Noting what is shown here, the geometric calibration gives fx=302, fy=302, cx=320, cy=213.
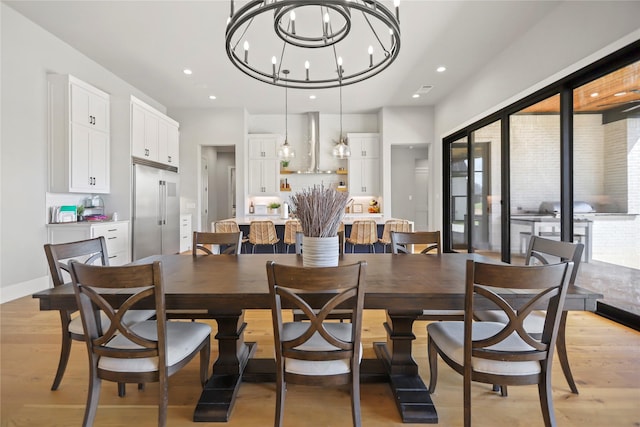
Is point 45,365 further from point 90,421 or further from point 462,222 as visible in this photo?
point 462,222

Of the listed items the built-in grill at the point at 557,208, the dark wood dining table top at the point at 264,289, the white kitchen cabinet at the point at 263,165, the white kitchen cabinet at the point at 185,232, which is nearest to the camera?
the dark wood dining table top at the point at 264,289

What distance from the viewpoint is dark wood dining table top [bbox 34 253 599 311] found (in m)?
1.29

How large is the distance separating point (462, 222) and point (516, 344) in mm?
5005

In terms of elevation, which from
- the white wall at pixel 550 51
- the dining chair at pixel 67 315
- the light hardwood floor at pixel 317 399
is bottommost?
the light hardwood floor at pixel 317 399

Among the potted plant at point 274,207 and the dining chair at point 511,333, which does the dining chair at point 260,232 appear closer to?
the potted plant at point 274,207

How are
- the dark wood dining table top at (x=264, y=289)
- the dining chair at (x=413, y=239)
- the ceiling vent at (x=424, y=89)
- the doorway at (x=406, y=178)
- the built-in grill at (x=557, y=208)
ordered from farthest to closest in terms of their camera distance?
the doorway at (x=406, y=178), the ceiling vent at (x=424, y=89), the built-in grill at (x=557, y=208), the dining chair at (x=413, y=239), the dark wood dining table top at (x=264, y=289)

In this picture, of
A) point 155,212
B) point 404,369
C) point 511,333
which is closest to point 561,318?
point 511,333

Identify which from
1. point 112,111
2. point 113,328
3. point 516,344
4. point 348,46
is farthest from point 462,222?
point 112,111

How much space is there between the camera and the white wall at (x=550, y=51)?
8.37 feet

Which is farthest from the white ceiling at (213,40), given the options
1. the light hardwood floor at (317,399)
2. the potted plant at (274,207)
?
the light hardwood floor at (317,399)

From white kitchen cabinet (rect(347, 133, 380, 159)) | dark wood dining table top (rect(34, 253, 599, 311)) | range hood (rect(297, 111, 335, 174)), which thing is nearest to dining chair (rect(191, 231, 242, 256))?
dark wood dining table top (rect(34, 253, 599, 311))

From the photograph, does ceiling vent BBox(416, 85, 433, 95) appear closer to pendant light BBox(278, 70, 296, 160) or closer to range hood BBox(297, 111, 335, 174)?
range hood BBox(297, 111, 335, 174)

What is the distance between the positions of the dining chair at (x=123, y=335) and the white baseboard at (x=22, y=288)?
314cm

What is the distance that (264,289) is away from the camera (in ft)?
4.48
